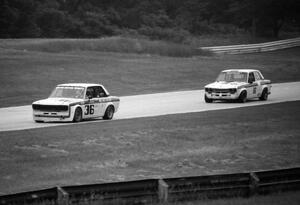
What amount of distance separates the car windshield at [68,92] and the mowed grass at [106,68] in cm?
704

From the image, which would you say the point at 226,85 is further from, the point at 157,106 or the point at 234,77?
the point at 157,106

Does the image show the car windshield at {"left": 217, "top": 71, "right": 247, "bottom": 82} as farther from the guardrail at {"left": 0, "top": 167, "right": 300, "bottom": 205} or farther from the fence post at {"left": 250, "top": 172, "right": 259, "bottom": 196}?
the fence post at {"left": 250, "top": 172, "right": 259, "bottom": 196}

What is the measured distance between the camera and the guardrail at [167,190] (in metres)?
11.3

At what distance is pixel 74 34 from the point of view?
71.9 metres

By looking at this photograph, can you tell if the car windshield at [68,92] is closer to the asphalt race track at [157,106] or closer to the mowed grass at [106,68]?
the asphalt race track at [157,106]

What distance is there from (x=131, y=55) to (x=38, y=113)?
1084 inches

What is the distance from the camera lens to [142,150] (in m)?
18.8

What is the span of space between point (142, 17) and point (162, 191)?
66.7m

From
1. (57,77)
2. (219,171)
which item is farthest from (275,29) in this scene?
(219,171)

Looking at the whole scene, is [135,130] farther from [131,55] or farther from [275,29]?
[275,29]

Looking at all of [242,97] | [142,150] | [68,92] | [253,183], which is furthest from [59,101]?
[253,183]

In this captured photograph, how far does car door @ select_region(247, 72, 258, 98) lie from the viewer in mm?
32719

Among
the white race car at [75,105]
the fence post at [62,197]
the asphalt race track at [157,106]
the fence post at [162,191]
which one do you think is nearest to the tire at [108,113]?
the white race car at [75,105]

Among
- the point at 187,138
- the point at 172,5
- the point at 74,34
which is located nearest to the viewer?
the point at 187,138
